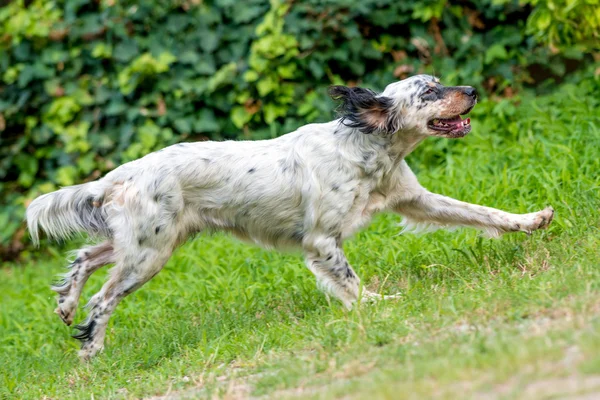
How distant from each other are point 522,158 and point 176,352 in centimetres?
322

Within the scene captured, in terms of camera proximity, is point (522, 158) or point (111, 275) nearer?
point (111, 275)

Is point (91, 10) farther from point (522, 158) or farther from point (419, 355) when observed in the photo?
point (419, 355)

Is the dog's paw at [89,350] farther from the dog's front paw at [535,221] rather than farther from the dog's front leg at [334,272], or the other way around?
the dog's front paw at [535,221]

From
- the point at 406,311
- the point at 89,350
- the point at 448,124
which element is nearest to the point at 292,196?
the point at 448,124

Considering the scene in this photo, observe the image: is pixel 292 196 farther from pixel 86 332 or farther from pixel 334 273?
pixel 86 332

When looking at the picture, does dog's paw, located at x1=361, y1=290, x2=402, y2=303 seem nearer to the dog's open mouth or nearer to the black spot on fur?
the dog's open mouth

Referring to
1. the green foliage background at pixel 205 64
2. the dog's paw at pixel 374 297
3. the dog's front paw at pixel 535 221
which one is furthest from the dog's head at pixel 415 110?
the green foliage background at pixel 205 64

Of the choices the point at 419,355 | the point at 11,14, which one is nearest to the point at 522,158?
the point at 419,355

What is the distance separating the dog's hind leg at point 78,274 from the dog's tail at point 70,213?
0.16m

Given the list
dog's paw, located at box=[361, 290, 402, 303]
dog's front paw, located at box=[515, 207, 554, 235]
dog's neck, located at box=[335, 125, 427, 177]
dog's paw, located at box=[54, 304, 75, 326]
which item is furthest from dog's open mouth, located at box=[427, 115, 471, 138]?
dog's paw, located at box=[54, 304, 75, 326]

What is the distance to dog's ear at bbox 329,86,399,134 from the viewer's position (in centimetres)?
524

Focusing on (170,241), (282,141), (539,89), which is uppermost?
(282,141)

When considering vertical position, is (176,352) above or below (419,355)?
below

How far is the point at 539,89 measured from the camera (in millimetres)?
8758
